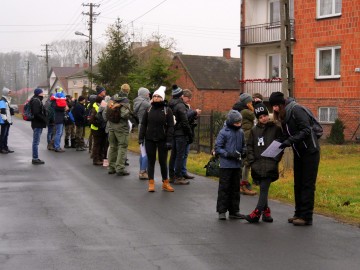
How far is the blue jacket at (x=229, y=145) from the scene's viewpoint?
8.73m

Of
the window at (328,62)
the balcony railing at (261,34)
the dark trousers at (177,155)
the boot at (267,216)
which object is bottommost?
the boot at (267,216)

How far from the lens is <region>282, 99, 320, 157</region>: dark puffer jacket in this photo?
8.05 metres

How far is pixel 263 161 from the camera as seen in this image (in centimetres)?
834

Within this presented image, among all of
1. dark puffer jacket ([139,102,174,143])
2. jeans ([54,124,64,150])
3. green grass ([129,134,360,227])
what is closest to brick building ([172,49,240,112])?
jeans ([54,124,64,150])

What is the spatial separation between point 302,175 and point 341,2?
2073cm

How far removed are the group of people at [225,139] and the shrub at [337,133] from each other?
463 inches

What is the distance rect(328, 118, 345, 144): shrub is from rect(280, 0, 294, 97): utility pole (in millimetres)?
10409

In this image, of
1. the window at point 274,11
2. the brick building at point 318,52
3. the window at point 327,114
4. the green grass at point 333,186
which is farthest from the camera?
the window at point 274,11

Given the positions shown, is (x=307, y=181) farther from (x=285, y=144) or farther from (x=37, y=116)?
(x=37, y=116)

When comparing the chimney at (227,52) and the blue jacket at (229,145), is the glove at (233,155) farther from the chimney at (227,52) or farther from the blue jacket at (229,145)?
the chimney at (227,52)

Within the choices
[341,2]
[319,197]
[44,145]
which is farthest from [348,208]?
[341,2]

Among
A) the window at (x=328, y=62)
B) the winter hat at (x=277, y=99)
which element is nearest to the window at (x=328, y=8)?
the window at (x=328, y=62)

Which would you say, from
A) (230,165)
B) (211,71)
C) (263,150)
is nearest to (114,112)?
(230,165)

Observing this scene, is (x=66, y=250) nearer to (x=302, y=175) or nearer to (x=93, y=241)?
(x=93, y=241)
